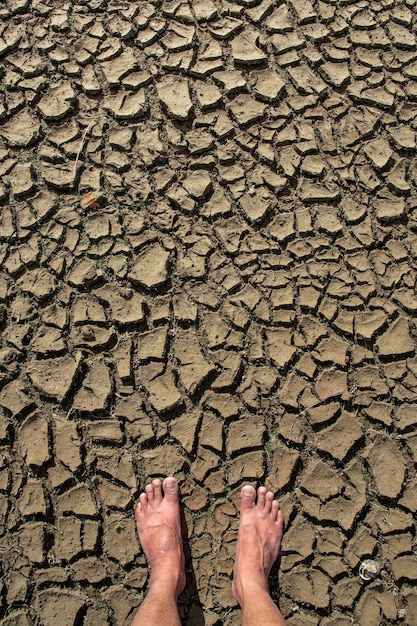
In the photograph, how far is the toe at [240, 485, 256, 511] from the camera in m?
2.25

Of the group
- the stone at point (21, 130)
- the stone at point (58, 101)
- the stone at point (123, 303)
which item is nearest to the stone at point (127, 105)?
the stone at point (58, 101)

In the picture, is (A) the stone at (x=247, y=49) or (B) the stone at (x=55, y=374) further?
(A) the stone at (x=247, y=49)

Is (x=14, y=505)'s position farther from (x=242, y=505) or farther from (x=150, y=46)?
(x=150, y=46)

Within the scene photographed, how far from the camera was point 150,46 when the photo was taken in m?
2.92

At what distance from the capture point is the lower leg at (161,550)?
2.04 metres

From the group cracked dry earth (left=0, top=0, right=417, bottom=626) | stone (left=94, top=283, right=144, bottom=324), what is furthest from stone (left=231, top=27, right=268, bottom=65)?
stone (left=94, top=283, right=144, bottom=324)

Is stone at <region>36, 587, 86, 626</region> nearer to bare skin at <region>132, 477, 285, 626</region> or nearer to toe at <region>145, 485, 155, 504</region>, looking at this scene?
bare skin at <region>132, 477, 285, 626</region>

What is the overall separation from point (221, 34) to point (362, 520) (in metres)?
2.35

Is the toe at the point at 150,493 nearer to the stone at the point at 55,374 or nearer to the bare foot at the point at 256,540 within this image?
the bare foot at the point at 256,540

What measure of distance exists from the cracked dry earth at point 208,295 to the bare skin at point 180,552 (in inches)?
2.5

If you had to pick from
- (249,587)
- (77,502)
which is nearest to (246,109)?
(77,502)

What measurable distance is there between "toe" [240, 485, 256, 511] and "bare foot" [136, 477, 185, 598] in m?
0.26

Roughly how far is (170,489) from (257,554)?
1.33 ft

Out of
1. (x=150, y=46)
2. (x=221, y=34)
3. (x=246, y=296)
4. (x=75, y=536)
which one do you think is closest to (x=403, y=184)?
(x=246, y=296)
